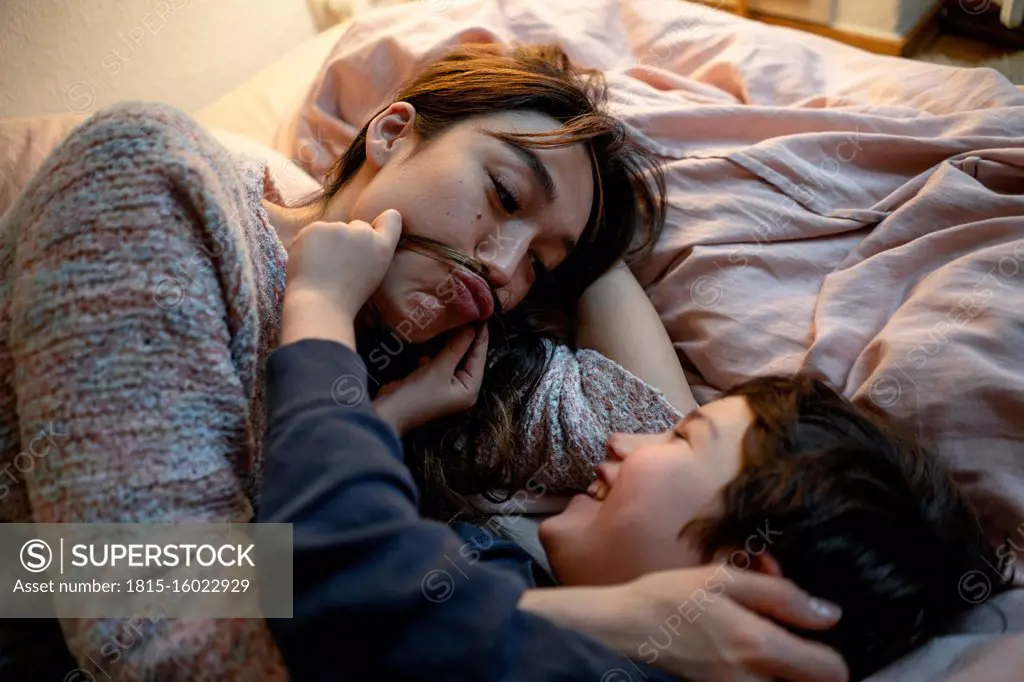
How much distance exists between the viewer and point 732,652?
0.67 m

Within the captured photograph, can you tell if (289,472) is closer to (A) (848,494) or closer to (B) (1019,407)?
(A) (848,494)

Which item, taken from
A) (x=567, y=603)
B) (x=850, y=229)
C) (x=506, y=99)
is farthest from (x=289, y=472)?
(x=850, y=229)

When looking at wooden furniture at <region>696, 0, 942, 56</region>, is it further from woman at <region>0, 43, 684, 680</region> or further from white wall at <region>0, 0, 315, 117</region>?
woman at <region>0, 43, 684, 680</region>

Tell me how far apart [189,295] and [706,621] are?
0.54 meters

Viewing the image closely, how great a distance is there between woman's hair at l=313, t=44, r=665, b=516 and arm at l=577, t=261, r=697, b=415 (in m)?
0.03

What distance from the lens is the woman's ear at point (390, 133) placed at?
1.01 metres

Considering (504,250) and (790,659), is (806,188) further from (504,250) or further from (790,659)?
(790,659)

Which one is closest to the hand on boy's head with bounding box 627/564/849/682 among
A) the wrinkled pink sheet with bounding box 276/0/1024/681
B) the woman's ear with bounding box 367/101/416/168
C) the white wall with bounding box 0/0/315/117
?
the wrinkled pink sheet with bounding box 276/0/1024/681

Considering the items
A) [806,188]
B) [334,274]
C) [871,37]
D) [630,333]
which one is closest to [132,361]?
[334,274]

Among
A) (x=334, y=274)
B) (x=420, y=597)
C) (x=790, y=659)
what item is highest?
(x=334, y=274)

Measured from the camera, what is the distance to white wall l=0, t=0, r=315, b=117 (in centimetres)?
135

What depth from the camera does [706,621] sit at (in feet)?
2.20

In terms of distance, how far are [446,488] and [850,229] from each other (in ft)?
2.30

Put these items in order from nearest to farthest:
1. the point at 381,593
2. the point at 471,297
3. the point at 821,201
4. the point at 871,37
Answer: the point at 381,593 < the point at 471,297 < the point at 821,201 < the point at 871,37
